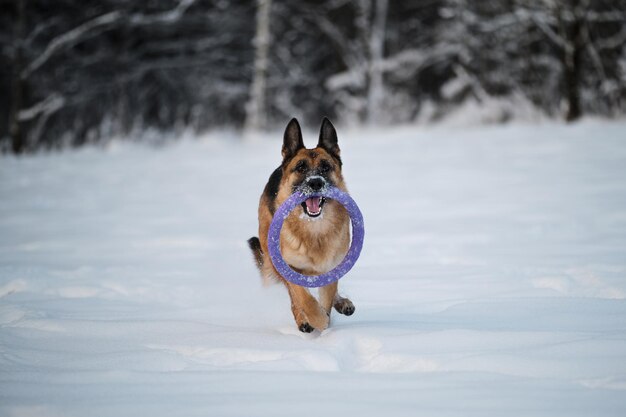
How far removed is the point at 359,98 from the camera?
2103 cm

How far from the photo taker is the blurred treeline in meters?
14.8

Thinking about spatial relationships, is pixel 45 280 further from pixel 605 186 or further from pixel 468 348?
pixel 605 186

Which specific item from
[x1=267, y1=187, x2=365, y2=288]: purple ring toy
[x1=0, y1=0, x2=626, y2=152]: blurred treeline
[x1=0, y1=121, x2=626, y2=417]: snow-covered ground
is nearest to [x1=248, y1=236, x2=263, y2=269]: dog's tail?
[x1=0, y1=121, x2=626, y2=417]: snow-covered ground

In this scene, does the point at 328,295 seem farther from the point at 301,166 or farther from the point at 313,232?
the point at 301,166

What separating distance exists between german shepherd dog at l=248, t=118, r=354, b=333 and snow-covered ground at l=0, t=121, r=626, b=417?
160 mm

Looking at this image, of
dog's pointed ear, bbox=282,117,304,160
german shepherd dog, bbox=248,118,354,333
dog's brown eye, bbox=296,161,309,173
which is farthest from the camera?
dog's pointed ear, bbox=282,117,304,160

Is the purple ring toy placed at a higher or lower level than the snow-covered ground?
higher

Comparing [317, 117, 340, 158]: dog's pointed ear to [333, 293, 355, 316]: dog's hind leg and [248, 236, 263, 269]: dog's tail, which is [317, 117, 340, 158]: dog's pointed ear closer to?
[248, 236, 263, 269]: dog's tail

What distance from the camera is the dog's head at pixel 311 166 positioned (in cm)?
380

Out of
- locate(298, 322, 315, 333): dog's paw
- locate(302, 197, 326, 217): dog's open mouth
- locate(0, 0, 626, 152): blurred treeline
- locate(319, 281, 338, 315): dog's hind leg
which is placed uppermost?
locate(0, 0, 626, 152): blurred treeline

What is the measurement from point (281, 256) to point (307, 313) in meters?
0.42

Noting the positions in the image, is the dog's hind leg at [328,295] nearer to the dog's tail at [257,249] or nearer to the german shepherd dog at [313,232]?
the german shepherd dog at [313,232]

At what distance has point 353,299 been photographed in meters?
4.50

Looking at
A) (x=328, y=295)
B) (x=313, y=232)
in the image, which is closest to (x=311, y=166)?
(x=313, y=232)
